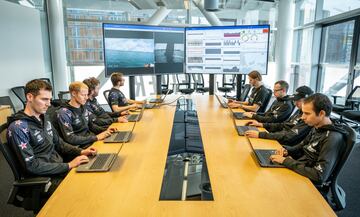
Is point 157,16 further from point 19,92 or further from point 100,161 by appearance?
point 100,161

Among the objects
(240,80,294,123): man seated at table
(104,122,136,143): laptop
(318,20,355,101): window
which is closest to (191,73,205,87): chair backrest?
(318,20,355,101): window

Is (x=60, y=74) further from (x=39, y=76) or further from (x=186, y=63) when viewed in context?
(x=186, y=63)

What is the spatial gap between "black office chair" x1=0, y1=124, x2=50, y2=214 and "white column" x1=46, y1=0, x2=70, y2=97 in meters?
4.89

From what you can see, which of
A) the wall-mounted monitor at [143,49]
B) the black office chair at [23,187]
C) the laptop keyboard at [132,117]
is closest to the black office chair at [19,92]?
the wall-mounted monitor at [143,49]

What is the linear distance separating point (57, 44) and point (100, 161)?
5138 mm

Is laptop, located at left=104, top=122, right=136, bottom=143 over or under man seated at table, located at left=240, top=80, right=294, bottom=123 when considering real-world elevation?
under

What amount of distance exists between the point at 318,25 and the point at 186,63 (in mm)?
3608

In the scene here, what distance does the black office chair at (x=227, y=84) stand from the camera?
274 inches

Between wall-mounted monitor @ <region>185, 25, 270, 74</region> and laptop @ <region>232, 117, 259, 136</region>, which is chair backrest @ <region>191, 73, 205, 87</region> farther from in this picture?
laptop @ <region>232, 117, 259, 136</region>

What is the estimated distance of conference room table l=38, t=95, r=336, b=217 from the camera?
1.23 metres

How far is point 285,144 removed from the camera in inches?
91.4

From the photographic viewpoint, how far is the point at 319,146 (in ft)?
5.64

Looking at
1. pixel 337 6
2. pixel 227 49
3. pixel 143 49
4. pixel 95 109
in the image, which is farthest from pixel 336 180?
pixel 337 6

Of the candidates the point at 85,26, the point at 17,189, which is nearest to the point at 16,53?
the point at 85,26
